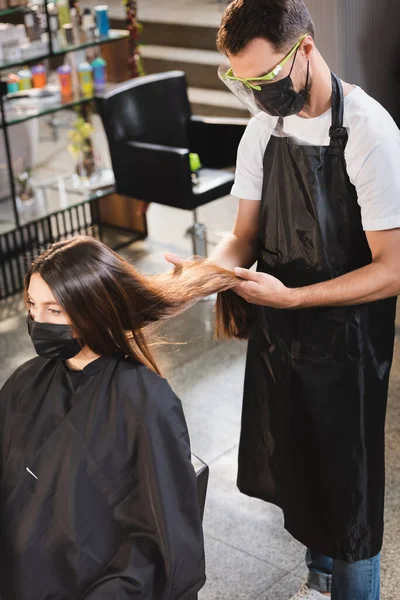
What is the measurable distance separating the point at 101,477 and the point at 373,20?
2.78m

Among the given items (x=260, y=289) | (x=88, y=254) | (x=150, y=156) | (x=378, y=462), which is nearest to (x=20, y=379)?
(x=88, y=254)

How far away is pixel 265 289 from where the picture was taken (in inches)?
78.5

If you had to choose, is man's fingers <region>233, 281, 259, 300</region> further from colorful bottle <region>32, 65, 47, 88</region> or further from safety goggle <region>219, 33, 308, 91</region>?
colorful bottle <region>32, 65, 47, 88</region>

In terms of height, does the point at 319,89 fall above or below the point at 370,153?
above

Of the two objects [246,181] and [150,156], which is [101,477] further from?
[150,156]

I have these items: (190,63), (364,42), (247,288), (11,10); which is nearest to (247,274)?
(247,288)

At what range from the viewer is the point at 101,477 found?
1845 mm

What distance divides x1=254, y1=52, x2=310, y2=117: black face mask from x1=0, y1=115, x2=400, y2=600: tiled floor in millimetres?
1378

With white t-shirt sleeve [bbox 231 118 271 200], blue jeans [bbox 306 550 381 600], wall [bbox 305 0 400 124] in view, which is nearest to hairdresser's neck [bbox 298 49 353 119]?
white t-shirt sleeve [bbox 231 118 271 200]

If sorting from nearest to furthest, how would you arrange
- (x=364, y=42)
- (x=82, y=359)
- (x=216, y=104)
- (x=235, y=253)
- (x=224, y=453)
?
(x=82, y=359) < (x=235, y=253) < (x=224, y=453) < (x=364, y=42) < (x=216, y=104)

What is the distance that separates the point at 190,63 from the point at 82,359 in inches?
221

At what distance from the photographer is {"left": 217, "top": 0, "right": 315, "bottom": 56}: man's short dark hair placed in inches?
72.2

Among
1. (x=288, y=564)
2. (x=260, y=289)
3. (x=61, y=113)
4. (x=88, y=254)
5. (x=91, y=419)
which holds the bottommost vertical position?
(x=288, y=564)

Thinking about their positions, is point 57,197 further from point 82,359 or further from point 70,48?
point 82,359
